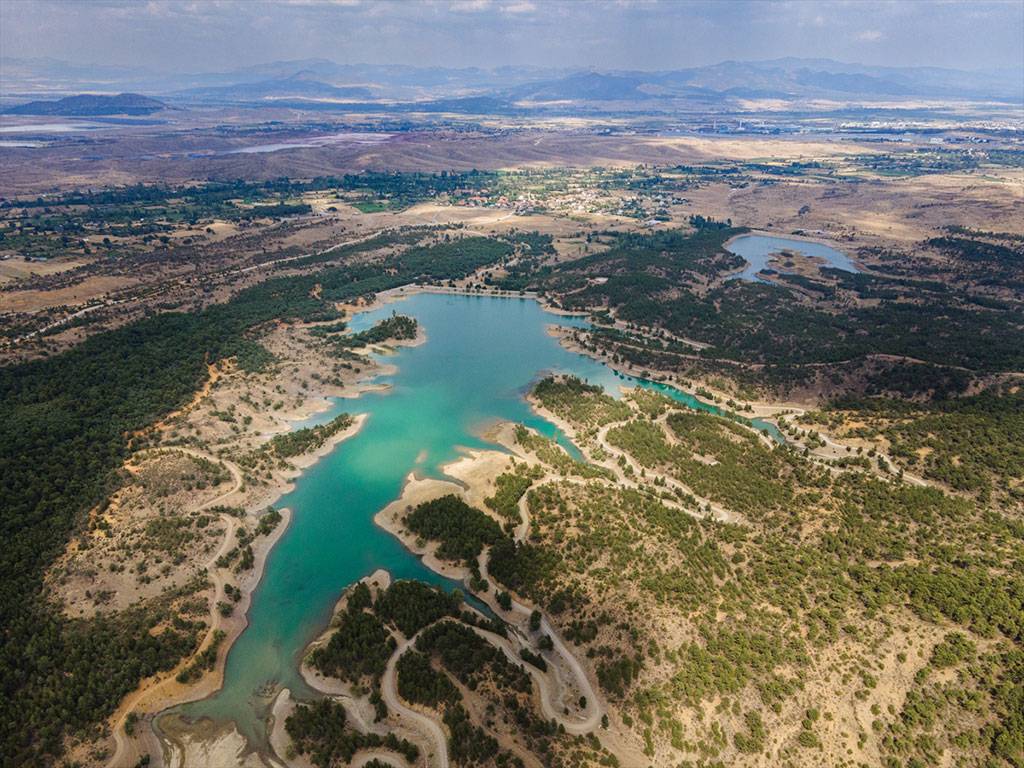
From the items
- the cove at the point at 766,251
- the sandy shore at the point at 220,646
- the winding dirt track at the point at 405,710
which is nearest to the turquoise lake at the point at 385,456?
the sandy shore at the point at 220,646

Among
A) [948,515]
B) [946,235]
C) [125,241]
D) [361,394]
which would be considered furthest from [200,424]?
[946,235]

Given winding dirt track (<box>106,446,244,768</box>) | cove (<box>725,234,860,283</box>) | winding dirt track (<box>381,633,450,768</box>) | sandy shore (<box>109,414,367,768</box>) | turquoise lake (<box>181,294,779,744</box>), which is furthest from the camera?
cove (<box>725,234,860,283</box>)

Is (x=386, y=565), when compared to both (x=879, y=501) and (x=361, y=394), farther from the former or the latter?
(x=879, y=501)

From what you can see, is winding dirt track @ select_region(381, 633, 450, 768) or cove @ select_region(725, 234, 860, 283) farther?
cove @ select_region(725, 234, 860, 283)

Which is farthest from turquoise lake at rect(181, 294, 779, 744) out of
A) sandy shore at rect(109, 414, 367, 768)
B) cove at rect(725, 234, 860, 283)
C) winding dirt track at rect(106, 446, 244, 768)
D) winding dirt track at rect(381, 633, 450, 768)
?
cove at rect(725, 234, 860, 283)

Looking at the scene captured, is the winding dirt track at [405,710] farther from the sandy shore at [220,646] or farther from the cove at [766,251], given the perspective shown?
the cove at [766,251]

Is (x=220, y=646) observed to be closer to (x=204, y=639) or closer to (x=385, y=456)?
(x=204, y=639)

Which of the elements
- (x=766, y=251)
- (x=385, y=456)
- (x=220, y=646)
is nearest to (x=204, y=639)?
(x=220, y=646)

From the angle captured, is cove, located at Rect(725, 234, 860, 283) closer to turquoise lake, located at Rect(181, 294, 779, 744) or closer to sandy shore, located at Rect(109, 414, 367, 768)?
turquoise lake, located at Rect(181, 294, 779, 744)
